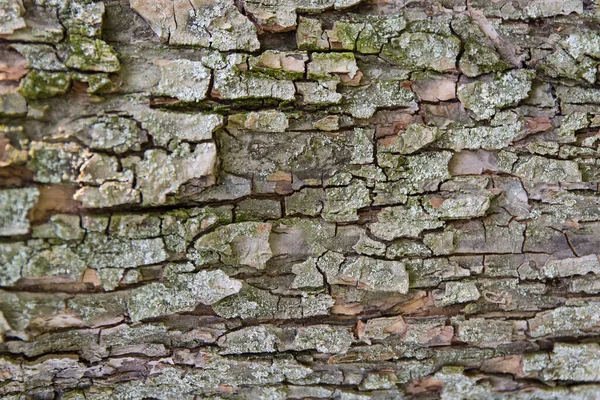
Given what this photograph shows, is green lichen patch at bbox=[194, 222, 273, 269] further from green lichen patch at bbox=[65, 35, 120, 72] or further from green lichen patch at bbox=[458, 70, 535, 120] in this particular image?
green lichen patch at bbox=[458, 70, 535, 120]

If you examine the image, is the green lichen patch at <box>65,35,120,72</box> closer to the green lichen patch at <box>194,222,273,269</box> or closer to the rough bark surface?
the rough bark surface

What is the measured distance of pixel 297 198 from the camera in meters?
1.60

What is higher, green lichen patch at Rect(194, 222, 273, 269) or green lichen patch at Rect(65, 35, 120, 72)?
green lichen patch at Rect(65, 35, 120, 72)

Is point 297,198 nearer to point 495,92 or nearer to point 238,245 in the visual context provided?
point 238,245

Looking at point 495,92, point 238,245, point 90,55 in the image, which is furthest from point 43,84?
point 495,92

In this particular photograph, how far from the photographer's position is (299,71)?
155cm

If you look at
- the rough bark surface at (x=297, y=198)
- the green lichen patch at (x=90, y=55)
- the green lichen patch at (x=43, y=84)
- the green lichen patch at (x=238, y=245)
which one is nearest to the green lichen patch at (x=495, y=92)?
the rough bark surface at (x=297, y=198)

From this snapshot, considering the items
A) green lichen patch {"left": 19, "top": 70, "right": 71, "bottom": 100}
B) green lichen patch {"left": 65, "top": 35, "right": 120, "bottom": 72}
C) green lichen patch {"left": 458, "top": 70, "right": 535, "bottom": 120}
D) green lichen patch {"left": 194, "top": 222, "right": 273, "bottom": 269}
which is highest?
green lichen patch {"left": 458, "top": 70, "right": 535, "bottom": 120}

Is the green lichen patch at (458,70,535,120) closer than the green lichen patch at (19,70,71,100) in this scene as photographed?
No

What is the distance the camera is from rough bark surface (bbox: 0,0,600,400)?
57.9 inches

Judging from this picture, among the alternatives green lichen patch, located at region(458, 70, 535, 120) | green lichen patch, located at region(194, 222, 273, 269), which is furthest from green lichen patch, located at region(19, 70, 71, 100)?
green lichen patch, located at region(458, 70, 535, 120)

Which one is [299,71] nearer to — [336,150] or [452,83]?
[336,150]

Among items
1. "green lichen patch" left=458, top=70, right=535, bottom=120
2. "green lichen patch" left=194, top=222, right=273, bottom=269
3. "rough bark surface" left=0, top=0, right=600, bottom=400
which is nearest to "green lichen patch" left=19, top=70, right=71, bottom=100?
"rough bark surface" left=0, top=0, right=600, bottom=400

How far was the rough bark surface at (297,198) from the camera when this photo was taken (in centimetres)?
147
